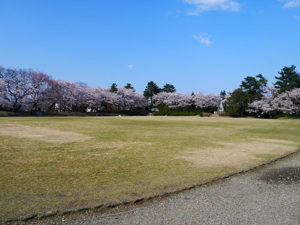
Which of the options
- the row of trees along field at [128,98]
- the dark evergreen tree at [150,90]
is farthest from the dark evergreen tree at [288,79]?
the dark evergreen tree at [150,90]

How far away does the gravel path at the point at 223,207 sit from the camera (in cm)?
334

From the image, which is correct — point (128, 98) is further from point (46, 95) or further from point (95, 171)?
point (95, 171)

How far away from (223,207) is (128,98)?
2439 inches

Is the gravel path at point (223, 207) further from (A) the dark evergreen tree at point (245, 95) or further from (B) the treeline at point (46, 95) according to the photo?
(A) the dark evergreen tree at point (245, 95)

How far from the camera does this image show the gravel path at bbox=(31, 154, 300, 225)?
11.0 ft

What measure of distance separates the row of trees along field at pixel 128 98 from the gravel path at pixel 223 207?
44277 millimetres

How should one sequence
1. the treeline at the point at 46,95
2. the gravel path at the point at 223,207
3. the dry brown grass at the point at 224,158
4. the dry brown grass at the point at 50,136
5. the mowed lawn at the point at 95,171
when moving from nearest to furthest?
the gravel path at the point at 223,207 < the mowed lawn at the point at 95,171 < the dry brown grass at the point at 224,158 < the dry brown grass at the point at 50,136 < the treeline at the point at 46,95

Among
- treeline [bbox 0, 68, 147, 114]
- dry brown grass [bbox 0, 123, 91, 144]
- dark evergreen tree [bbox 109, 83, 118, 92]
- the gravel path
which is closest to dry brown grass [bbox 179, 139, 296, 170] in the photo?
the gravel path

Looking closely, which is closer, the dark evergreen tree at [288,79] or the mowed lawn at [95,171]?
the mowed lawn at [95,171]

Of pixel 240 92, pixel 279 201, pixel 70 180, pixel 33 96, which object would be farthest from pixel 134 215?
pixel 240 92

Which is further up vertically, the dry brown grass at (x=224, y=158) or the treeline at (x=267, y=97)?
the treeline at (x=267, y=97)

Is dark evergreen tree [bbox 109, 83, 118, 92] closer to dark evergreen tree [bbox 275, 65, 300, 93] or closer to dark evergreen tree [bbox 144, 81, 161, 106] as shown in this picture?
dark evergreen tree [bbox 144, 81, 161, 106]

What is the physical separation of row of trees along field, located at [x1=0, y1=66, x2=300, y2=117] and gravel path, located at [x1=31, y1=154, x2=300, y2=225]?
145 feet

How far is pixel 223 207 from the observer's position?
3.77m
